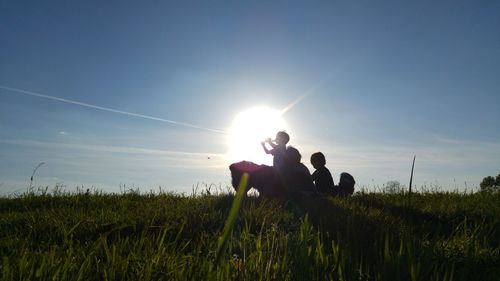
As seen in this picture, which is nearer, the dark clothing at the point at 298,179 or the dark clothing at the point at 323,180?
the dark clothing at the point at 298,179

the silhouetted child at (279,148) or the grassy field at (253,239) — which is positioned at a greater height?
the silhouetted child at (279,148)

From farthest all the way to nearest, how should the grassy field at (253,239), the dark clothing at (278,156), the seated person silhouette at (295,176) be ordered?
the dark clothing at (278,156)
the seated person silhouette at (295,176)
the grassy field at (253,239)

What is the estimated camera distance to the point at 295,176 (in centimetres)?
1054

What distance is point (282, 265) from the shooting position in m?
2.17

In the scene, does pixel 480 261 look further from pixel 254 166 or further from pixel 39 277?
pixel 254 166

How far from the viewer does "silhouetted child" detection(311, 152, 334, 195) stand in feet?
38.2

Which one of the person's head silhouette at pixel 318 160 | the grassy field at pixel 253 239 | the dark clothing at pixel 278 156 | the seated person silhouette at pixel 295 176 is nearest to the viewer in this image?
the grassy field at pixel 253 239

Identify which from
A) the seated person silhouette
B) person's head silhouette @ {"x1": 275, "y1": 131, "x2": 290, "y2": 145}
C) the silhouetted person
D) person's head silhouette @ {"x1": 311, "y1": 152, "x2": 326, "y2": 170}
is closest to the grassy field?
the seated person silhouette

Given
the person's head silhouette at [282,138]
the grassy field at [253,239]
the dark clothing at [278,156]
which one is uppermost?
the person's head silhouette at [282,138]

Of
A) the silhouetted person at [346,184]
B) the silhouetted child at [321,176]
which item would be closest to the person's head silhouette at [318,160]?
the silhouetted child at [321,176]

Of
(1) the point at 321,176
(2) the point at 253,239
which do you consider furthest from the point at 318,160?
(2) the point at 253,239

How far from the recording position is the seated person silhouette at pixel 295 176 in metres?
10.2

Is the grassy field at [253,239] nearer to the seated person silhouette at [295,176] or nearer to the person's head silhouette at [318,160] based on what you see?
the seated person silhouette at [295,176]

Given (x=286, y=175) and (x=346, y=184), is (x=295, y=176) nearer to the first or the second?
(x=286, y=175)
